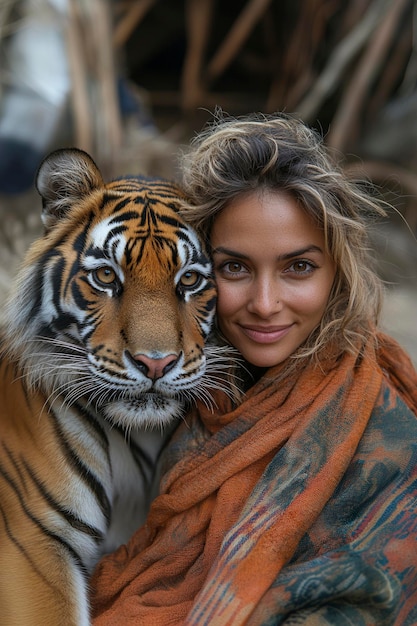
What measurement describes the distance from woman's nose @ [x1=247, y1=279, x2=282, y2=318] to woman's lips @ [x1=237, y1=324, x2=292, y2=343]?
0.14ft

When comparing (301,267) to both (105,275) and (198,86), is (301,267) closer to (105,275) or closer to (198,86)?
(105,275)

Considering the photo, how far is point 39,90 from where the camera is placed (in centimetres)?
346

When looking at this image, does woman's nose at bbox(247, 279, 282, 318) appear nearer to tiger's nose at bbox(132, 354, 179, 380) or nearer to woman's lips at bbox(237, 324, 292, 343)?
woman's lips at bbox(237, 324, 292, 343)

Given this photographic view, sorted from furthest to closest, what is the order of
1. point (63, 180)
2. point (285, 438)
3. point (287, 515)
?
1. point (63, 180)
2. point (285, 438)
3. point (287, 515)

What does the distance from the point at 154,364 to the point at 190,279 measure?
0.70 ft

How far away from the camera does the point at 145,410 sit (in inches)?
58.0

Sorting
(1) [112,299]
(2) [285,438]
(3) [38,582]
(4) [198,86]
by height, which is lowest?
(3) [38,582]

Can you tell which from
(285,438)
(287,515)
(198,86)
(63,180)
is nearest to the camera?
(287,515)

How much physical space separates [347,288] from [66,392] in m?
0.64

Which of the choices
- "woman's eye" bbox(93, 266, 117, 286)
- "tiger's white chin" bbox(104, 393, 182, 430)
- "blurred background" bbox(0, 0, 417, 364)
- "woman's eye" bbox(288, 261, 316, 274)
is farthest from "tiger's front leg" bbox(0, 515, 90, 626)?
"blurred background" bbox(0, 0, 417, 364)

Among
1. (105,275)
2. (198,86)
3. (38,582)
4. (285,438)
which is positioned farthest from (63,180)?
(198,86)

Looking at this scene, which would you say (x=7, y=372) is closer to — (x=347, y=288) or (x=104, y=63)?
(x=347, y=288)

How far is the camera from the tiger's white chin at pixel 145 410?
1467 millimetres

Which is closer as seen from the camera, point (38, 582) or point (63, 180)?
point (38, 582)
